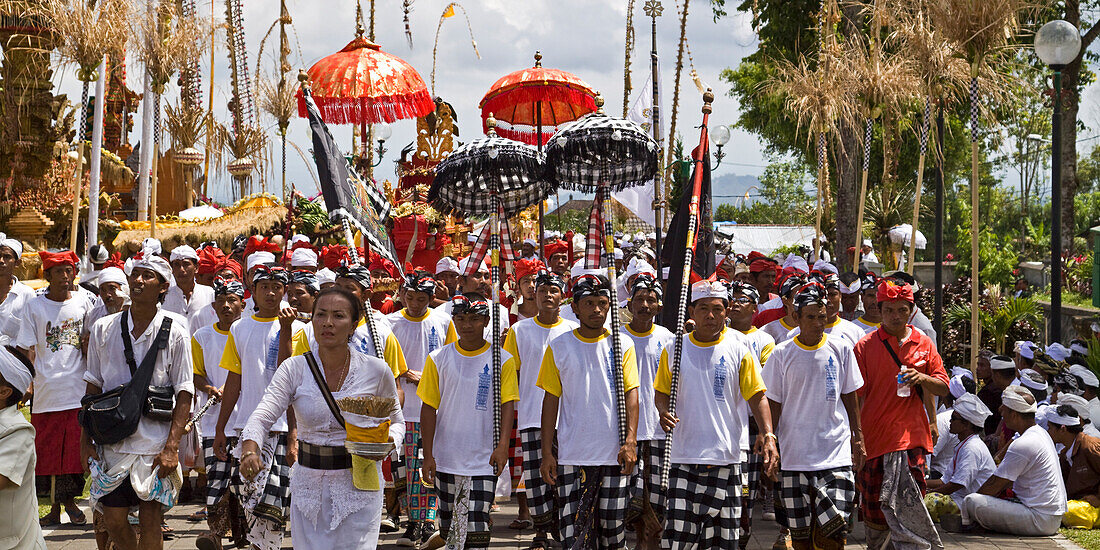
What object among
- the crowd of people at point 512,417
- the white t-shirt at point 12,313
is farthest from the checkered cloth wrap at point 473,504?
the white t-shirt at point 12,313

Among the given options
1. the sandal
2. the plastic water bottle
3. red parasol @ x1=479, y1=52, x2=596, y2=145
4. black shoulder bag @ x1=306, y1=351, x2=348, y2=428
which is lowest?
the sandal

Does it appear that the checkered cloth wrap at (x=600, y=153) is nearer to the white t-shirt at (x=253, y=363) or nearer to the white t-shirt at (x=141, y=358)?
the white t-shirt at (x=253, y=363)

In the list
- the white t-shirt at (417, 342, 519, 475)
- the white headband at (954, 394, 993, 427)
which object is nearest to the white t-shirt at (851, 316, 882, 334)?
the white headband at (954, 394, 993, 427)

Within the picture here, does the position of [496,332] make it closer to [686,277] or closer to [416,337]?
[686,277]

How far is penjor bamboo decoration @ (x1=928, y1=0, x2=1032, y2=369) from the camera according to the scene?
1114cm

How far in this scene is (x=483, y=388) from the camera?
23.4 feet

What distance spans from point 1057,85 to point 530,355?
21.6 ft

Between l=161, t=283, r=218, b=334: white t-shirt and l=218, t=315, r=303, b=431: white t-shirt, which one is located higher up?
l=161, t=283, r=218, b=334: white t-shirt

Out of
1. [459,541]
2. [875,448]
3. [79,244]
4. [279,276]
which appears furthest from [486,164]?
[79,244]

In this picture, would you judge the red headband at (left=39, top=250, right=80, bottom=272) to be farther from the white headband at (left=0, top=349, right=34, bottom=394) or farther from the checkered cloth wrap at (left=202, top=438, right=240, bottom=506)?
the white headband at (left=0, top=349, right=34, bottom=394)

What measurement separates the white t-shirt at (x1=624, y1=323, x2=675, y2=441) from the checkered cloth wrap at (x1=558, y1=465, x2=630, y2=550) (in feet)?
2.02

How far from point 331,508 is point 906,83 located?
10.2 metres

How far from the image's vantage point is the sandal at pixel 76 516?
9172 millimetres

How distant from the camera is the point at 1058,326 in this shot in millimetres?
11477
